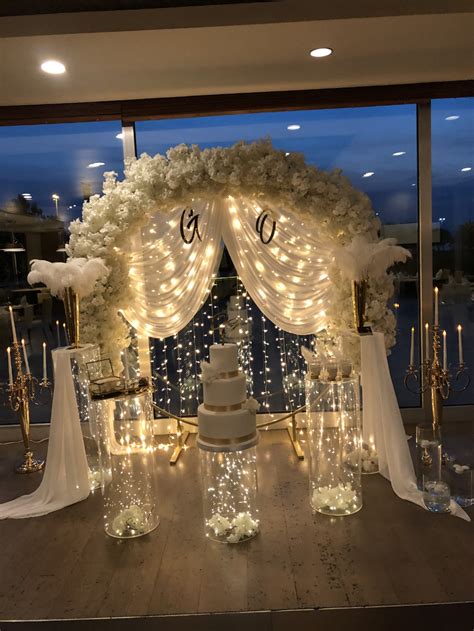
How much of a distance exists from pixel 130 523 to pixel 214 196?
261 centimetres

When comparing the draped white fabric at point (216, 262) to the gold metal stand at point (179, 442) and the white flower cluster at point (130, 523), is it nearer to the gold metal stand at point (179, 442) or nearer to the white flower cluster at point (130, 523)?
the gold metal stand at point (179, 442)

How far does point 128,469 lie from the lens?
→ 361 centimetres

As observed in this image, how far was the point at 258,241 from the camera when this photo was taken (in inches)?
202

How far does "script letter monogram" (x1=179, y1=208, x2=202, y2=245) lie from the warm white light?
169cm

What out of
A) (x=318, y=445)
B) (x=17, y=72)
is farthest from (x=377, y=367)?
(x=17, y=72)

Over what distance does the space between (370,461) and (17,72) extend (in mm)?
4053

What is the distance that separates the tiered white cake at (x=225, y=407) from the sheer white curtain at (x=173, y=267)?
1903 mm

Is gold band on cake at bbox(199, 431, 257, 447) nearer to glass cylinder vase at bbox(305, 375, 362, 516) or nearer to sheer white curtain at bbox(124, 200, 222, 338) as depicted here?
glass cylinder vase at bbox(305, 375, 362, 516)

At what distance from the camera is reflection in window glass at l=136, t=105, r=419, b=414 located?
5.19 m

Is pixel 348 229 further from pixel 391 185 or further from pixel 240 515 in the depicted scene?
pixel 240 515

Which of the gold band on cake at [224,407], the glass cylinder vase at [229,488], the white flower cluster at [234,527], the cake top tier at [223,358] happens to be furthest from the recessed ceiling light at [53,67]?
the white flower cluster at [234,527]

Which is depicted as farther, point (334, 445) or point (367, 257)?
point (367, 257)

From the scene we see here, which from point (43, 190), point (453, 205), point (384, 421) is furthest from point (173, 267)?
point (453, 205)

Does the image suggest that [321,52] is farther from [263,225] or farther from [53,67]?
[53,67]
